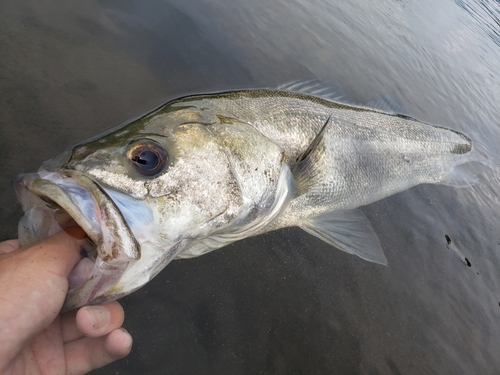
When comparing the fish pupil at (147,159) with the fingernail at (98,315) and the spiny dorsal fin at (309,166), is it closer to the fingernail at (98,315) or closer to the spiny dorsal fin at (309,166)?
the fingernail at (98,315)

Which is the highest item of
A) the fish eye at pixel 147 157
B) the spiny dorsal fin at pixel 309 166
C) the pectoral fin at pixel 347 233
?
the spiny dorsal fin at pixel 309 166

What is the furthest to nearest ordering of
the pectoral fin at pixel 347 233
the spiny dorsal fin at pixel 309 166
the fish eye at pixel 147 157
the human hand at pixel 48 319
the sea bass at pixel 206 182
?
the pectoral fin at pixel 347 233 → the spiny dorsal fin at pixel 309 166 → the fish eye at pixel 147 157 → the sea bass at pixel 206 182 → the human hand at pixel 48 319

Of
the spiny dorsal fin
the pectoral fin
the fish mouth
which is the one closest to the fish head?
the fish mouth

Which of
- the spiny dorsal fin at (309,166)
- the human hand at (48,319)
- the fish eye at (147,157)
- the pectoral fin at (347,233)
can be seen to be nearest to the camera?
the human hand at (48,319)

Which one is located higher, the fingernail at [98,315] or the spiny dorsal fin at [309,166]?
the spiny dorsal fin at [309,166]

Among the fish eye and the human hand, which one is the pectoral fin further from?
the human hand

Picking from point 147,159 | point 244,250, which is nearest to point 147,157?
point 147,159

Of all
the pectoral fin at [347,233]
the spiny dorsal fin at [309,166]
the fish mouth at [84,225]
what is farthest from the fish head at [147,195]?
the pectoral fin at [347,233]

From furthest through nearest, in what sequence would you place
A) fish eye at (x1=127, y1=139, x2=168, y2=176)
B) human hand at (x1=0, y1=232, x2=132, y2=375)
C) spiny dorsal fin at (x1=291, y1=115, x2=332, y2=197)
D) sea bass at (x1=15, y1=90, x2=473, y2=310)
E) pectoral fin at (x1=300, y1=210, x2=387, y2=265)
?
pectoral fin at (x1=300, y1=210, x2=387, y2=265) → spiny dorsal fin at (x1=291, y1=115, x2=332, y2=197) → fish eye at (x1=127, y1=139, x2=168, y2=176) → sea bass at (x1=15, y1=90, x2=473, y2=310) → human hand at (x1=0, y1=232, x2=132, y2=375)
